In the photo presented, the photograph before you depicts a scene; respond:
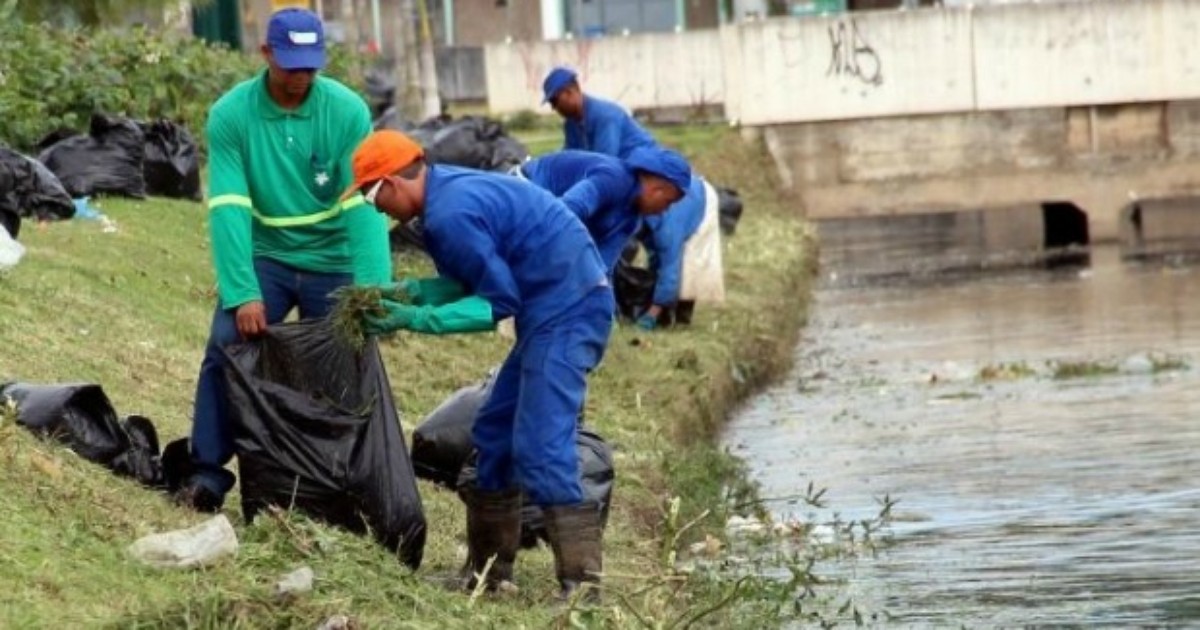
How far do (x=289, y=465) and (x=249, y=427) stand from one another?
0.19m

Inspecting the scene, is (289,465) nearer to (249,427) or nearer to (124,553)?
(249,427)

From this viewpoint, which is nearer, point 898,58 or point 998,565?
point 998,565

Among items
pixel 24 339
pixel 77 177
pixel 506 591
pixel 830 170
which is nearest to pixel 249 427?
pixel 506 591

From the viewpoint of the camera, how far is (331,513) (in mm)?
9805

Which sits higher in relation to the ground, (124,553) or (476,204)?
(476,204)

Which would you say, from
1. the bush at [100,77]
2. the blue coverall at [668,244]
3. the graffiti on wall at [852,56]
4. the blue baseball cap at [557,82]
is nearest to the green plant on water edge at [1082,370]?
the blue coverall at [668,244]

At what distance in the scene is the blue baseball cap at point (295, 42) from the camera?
33.4 ft

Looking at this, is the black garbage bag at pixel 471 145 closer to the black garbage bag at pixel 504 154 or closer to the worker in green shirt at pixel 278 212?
the black garbage bag at pixel 504 154

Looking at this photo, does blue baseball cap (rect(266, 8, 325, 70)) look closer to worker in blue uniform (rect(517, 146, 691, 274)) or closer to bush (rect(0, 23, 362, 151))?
worker in blue uniform (rect(517, 146, 691, 274))

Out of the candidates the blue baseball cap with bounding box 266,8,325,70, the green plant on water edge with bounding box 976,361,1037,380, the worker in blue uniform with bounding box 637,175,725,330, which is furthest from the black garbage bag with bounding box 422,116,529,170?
the blue baseball cap with bounding box 266,8,325,70

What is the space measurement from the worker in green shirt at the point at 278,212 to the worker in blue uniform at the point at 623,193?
0.69 meters

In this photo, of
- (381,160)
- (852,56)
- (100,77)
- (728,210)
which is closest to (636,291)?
(100,77)

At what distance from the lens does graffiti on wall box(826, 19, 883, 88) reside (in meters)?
36.8

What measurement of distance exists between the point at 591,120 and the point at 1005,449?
9.19ft
